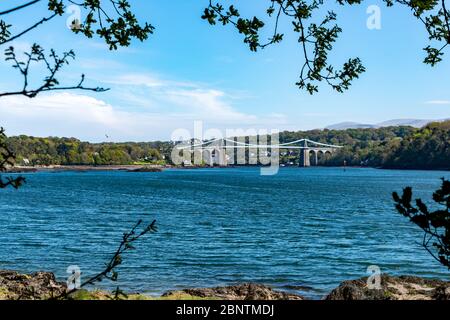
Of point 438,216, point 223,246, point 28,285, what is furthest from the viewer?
point 223,246

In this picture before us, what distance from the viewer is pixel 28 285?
637 inches

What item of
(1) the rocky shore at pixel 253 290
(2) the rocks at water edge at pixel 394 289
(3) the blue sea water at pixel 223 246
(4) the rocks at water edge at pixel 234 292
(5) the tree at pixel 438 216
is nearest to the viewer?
(5) the tree at pixel 438 216

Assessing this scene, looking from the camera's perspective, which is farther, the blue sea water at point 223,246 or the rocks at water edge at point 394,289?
the blue sea water at point 223,246

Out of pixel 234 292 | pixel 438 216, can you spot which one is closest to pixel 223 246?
pixel 234 292

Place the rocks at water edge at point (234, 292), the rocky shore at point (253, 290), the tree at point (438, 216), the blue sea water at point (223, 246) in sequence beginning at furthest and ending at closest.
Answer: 1. the blue sea water at point (223, 246)
2. the rocks at water edge at point (234, 292)
3. the rocky shore at point (253, 290)
4. the tree at point (438, 216)

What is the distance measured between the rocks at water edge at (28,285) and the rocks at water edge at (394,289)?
24.9ft

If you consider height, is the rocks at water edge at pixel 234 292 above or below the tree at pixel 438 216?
below

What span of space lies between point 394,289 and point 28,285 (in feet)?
37.6

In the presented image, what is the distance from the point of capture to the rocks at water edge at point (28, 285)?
14.4 meters

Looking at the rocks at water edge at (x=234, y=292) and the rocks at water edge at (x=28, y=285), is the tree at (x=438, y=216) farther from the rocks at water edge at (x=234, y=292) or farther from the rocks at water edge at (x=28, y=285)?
the rocks at water edge at (x=234, y=292)

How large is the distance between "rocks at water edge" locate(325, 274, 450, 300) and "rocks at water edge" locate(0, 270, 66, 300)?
7.59 meters

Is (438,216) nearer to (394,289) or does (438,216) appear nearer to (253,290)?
(253,290)

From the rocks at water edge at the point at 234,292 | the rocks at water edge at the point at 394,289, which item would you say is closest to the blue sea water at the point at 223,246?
the rocks at water edge at the point at 234,292

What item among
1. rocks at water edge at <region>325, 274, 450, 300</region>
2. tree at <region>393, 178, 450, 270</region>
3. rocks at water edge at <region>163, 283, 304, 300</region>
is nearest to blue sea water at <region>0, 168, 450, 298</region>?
rocks at water edge at <region>163, 283, 304, 300</region>
